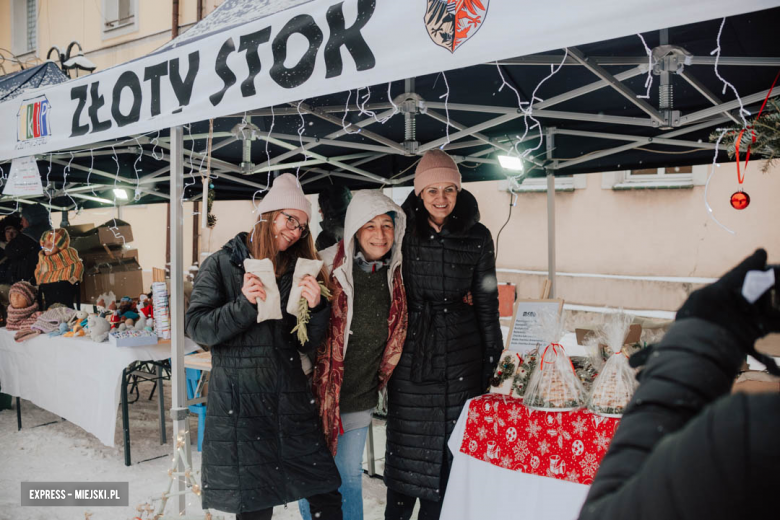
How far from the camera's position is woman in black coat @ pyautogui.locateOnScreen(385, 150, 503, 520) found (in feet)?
8.47

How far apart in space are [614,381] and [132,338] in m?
3.38

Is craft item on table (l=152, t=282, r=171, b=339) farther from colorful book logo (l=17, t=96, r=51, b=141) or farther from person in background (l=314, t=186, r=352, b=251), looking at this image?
person in background (l=314, t=186, r=352, b=251)

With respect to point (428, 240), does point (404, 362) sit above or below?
below

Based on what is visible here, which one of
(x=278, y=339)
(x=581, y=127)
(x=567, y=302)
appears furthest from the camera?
(x=567, y=302)

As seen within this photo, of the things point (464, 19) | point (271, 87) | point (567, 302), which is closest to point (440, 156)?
point (271, 87)

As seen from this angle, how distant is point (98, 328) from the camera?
4.40 metres

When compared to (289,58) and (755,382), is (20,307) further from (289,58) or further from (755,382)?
(755,382)

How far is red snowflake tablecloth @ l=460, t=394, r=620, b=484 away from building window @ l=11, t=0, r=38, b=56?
1837 cm

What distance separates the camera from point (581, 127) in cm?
392

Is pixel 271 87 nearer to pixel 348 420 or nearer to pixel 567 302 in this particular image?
pixel 348 420

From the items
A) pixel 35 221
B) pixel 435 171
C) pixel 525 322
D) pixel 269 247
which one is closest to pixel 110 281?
pixel 35 221

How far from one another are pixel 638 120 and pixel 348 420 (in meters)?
2.29

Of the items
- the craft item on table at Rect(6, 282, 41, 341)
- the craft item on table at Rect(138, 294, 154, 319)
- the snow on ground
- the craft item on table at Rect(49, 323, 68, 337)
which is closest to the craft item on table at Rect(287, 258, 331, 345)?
the snow on ground

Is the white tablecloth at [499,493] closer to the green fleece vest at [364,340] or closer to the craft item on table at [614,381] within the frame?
the craft item on table at [614,381]
